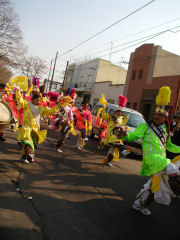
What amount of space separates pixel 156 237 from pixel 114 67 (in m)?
37.3

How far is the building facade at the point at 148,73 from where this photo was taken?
23609 millimetres

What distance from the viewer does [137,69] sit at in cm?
2673

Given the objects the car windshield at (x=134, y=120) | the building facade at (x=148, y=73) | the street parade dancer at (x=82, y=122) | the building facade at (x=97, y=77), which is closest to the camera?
the street parade dancer at (x=82, y=122)

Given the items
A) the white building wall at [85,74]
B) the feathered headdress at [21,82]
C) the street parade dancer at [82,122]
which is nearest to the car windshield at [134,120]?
the street parade dancer at [82,122]

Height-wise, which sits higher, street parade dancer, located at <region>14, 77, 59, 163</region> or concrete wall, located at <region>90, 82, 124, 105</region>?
concrete wall, located at <region>90, 82, 124, 105</region>

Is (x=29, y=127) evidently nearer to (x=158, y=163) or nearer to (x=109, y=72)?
(x=158, y=163)

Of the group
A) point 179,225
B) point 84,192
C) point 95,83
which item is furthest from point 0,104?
point 95,83

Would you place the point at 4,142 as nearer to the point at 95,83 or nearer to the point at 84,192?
the point at 84,192

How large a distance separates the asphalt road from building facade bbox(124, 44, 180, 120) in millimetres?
18680

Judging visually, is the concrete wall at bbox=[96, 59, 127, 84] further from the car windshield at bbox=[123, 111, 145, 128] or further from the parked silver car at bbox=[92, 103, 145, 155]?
the car windshield at bbox=[123, 111, 145, 128]

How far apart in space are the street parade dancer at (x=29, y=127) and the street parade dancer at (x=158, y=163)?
2.54m

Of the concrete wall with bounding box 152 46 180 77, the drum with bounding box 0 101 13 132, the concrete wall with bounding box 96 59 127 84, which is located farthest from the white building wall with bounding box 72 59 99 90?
the drum with bounding box 0 101 13 132

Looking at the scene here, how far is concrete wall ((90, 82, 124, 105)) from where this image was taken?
96.7ft

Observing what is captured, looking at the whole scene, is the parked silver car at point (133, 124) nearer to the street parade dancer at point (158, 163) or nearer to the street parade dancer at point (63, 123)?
the street parade dancer at point (63, 123)
